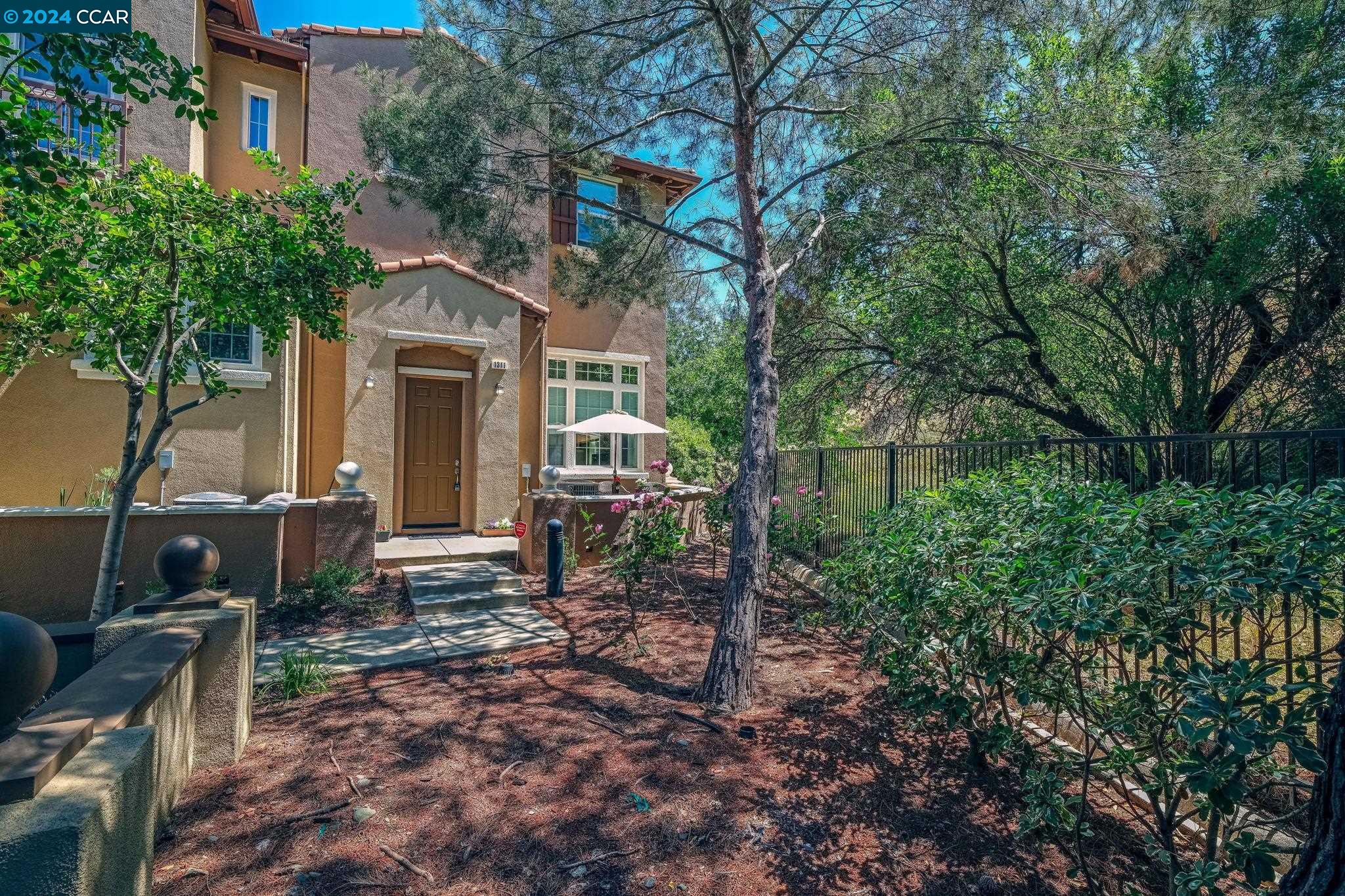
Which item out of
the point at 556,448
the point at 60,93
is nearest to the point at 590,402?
the point at 556,448

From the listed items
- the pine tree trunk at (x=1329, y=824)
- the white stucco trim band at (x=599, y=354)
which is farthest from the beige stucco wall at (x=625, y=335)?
the pine tree trunk at (x=1329, y=824)

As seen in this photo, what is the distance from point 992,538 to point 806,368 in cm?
725

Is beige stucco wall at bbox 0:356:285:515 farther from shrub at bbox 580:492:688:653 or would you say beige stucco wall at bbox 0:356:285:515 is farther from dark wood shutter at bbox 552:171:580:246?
dark wood shutter at bbox 552:171:580:246

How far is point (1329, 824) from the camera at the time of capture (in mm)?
1837

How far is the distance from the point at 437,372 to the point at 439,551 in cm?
310

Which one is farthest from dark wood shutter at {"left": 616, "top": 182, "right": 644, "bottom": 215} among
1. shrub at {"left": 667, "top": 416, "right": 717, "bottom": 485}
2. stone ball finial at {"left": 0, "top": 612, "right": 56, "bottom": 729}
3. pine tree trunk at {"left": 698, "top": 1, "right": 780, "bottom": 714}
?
shrub at {"left": 667, "top": 416, "right": 717, "bottom": 485}

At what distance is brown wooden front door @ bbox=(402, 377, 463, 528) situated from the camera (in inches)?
380

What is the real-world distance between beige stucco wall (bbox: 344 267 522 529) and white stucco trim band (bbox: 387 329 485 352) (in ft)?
0.21

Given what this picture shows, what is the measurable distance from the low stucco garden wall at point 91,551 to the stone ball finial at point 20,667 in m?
4.96

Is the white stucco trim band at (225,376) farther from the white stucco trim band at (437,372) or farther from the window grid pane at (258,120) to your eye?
the window grid pane at (258,120)

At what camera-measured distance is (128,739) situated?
213 cm

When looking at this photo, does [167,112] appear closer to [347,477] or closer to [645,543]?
[347,477]

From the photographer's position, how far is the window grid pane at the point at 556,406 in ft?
39.5

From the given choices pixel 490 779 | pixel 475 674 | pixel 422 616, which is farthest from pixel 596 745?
pixel 422 616
